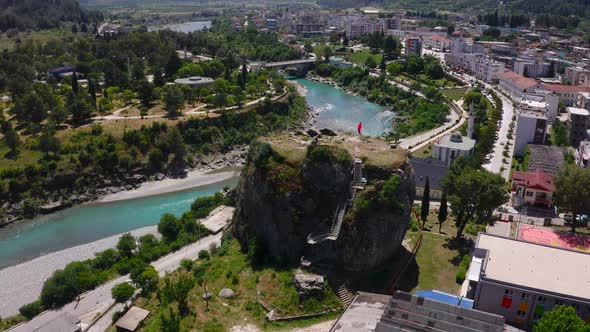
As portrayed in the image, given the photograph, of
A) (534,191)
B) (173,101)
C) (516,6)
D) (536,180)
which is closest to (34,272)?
(173,101)

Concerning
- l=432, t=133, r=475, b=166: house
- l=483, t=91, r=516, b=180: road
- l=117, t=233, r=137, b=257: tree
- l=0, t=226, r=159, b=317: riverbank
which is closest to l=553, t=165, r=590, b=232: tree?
l=483, t=91, r=516, b=180: road

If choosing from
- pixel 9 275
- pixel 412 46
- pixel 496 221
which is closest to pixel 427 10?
pixel 412 46

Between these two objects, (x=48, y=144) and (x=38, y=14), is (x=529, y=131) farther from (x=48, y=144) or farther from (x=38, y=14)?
(x=38, y=14)

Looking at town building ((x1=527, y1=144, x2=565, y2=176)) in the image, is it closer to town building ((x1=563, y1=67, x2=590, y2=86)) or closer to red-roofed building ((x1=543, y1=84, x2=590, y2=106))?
red-roofed building ((x1=543, y1=84, x2=590, y2=106))

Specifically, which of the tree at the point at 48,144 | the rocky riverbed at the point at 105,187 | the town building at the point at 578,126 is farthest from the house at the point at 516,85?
the tree at the point at 48,144

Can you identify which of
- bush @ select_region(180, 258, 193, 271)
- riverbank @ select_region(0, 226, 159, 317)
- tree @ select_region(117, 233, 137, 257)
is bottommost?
riverbank @ select_region(0, 226, 159, 317)

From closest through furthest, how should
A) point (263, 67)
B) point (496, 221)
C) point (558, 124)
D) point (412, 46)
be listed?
point (496, 221) < point (558, 124) < point (263, 67) < point (412, 46)

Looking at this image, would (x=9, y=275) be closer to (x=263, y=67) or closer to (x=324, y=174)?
(x=324, y=174)

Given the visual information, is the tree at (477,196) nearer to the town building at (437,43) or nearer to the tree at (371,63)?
the tree at (371,63)
